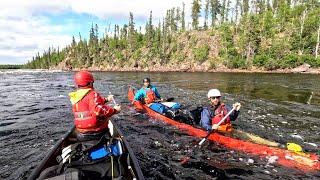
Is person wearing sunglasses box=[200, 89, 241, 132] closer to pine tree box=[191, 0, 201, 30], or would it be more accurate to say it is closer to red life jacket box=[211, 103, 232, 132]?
red life jacket box=[211, 103, 232, 132]

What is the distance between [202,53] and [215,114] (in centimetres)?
7877

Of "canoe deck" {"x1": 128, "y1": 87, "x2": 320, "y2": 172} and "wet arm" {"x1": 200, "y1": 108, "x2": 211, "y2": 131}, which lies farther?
"wet arm" {"x1": 200, "y1": 108, "x2": 211, "y2": 131}

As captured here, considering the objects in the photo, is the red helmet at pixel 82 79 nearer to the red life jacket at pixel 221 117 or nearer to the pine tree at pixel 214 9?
the red life jacket at pixel 221 117

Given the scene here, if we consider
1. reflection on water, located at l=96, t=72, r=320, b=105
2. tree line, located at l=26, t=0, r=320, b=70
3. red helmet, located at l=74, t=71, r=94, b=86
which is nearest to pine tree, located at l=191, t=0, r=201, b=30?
tree line, located at l=26, t=0, r=320, b=70

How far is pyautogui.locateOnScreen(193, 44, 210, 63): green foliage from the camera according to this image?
87.9m

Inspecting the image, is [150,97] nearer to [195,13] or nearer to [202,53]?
[202,53]

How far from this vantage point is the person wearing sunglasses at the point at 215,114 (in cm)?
1058

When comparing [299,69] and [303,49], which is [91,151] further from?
[303,49]

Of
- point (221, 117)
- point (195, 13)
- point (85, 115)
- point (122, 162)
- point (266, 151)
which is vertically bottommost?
point (266, 151)

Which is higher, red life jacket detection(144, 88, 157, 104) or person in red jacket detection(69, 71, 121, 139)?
person in red jacket detection(69, 71, 121, 139)

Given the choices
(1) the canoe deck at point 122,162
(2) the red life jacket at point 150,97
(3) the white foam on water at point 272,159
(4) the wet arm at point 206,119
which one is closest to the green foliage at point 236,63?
(2) the red life jacket at point 150,97

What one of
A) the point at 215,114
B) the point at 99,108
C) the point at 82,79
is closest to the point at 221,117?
the point at 215,114

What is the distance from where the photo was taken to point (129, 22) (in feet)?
421

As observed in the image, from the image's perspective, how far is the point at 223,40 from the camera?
3561 inches
